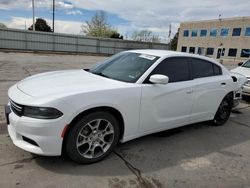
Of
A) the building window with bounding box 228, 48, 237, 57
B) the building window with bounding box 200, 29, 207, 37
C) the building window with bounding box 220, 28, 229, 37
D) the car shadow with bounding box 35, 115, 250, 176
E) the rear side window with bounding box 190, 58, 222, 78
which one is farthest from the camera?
the building window with bounding box 200, 29, 207, 37

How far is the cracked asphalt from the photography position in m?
2.63

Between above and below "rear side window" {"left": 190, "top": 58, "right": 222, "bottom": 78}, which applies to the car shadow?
below

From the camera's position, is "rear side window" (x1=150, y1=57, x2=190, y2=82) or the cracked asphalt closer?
the cracked asphalt

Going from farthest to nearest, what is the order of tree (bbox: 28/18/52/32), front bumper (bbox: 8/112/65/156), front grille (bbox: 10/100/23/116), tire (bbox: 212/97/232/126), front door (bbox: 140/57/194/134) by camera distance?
tree (bbox: 28/18/52/32)
tire (bbox: 212/97/232/126)
front door (bbox: 140/57/194/134)
front grille (bbox: 10/100/23/116)
front bumper (bbox: 8/112/65/156)

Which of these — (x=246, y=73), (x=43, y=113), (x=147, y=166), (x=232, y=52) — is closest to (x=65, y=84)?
(x=43, y=113)

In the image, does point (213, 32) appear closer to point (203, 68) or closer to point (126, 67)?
point (203, 68)

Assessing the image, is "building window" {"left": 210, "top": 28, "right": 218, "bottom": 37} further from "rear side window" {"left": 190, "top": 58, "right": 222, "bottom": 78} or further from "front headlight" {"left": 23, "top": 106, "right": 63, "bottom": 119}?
"front headlight" {"left": 23, "top": 106, "right": 63, "bottom": 119}

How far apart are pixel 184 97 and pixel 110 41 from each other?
31477 mm

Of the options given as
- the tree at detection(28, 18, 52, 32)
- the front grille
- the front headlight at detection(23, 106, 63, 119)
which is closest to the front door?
the front headlight at detection(23, 106, 63, 119)

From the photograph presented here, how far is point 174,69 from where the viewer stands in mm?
3764

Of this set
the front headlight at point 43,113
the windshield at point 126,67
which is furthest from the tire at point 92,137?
the windshield at point 126,67

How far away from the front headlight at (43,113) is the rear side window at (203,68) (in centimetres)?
260

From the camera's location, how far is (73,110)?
8.57 ft

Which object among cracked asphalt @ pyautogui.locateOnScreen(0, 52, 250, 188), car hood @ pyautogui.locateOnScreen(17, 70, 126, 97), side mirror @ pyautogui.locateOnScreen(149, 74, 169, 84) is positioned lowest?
cracked asphalt @ pyautogui.locateOnScreen(0, 52, 250, 188)
